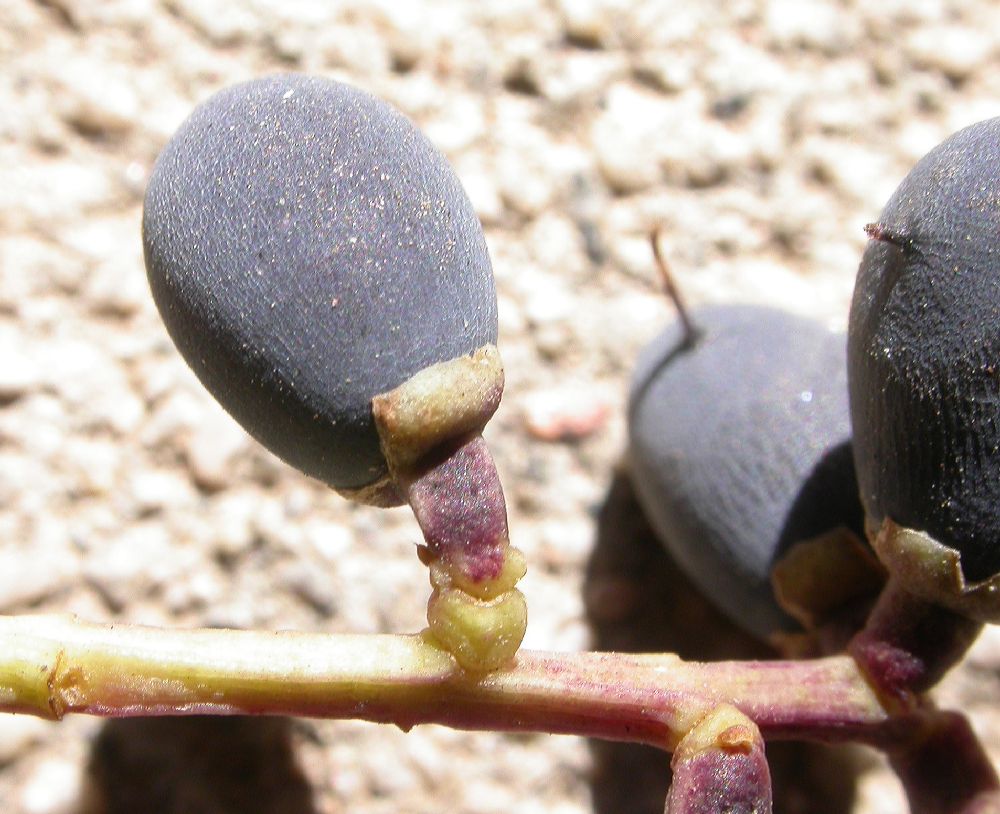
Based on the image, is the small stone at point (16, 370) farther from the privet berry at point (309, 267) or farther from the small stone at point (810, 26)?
the small stone at point (810, 26)

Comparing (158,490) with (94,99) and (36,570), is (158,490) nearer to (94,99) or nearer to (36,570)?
(36,570)

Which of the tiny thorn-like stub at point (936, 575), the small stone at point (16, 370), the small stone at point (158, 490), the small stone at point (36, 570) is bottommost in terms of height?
the small stone at point (36, 570)

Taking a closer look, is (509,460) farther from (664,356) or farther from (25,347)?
(25,347)

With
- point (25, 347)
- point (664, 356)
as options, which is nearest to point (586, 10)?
point (664, 356)

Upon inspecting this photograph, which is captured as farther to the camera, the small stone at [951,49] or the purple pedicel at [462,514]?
the small stone at [951,49]

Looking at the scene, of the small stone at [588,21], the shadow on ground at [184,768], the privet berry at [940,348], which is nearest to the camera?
the privet berry at [940,348]

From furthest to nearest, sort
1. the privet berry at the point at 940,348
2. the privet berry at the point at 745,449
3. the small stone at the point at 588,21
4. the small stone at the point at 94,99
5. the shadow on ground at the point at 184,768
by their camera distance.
→ the small stone at the point at 588,21 → the small stone at the point at 94,99 → the shadow on ground at the point at 184,768 → the privet berry at the point at 745,449 → the privet berry at the point at 940,348

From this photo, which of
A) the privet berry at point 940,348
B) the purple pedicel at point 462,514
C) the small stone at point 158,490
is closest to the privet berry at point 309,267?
the purple pedicel at point 462,514
